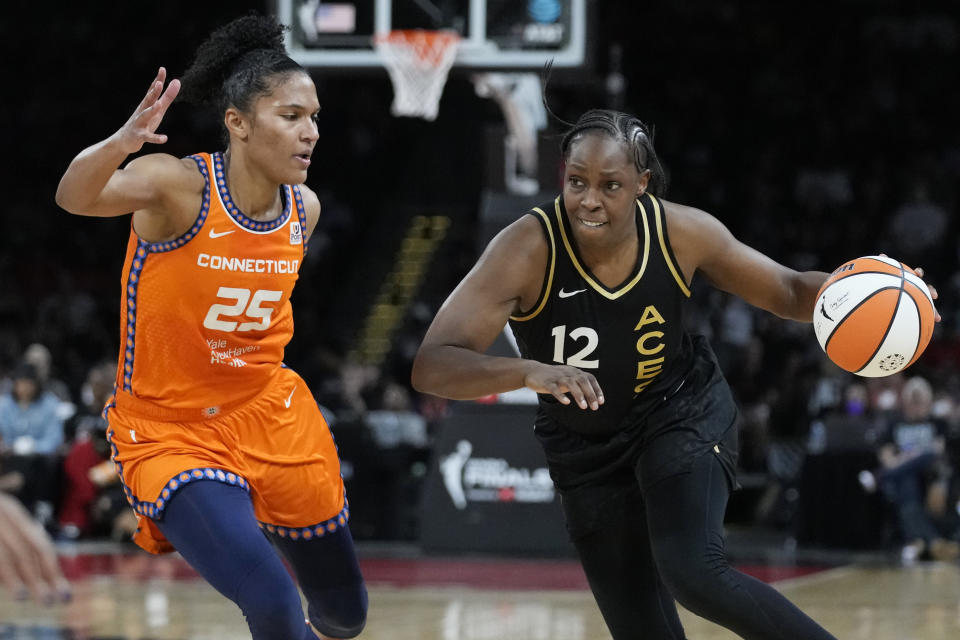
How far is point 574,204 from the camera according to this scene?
383 centimetres

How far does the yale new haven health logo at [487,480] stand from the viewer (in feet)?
31.8

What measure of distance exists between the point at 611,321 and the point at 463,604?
13.6ft

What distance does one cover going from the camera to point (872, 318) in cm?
399

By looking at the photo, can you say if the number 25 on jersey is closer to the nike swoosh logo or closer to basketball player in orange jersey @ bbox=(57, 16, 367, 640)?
basketball player in orange jersey @ bbox=(57, 16, 367, 640)

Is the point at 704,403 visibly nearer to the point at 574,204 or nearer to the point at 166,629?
the point at 574,204

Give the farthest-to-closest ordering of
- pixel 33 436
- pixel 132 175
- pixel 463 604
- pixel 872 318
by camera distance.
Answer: pixel 33 436 < pixel 463 604 < pixel 872 318 < pixel 132 175

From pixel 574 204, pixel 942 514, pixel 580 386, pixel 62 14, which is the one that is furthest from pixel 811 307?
pixel 62 14

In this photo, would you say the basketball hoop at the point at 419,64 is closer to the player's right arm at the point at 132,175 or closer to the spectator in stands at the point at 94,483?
the spectator in stands at the point at 94,483

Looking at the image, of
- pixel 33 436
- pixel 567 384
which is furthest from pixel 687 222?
pixel 33 436

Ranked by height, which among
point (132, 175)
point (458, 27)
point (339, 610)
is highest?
point (458, 27)

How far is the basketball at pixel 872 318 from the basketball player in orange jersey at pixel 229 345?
156cm

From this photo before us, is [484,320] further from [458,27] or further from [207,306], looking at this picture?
[458,27]

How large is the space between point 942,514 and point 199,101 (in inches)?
300

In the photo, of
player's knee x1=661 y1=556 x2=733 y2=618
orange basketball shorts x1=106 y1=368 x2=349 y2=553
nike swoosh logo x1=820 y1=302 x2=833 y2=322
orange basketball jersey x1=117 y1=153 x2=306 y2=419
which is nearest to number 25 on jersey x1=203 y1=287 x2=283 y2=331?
orange basketball jersey x1=117 y1=153 x2=306 y2=419
